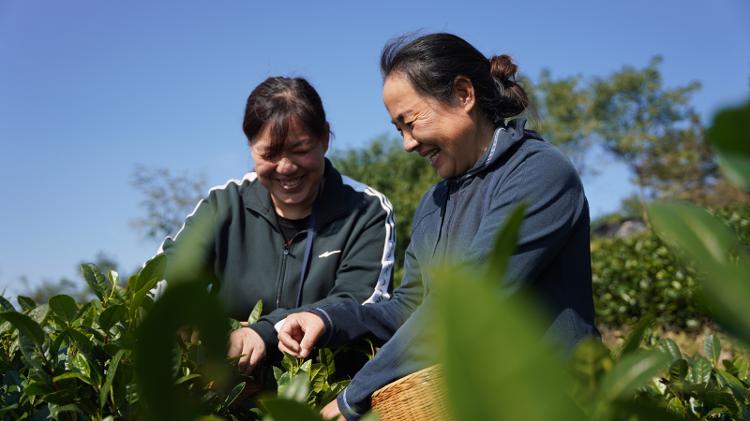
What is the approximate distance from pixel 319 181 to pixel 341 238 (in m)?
0.31

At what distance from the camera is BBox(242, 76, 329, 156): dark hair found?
3.41 meters

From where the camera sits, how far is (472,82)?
2994mm

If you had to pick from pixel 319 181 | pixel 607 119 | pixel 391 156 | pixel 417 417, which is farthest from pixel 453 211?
pixel 607 119

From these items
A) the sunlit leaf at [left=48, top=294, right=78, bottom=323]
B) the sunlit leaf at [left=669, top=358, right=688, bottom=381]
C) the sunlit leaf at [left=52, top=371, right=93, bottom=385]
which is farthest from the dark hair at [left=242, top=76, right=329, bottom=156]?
the sunlit leaf at [left=669, top=358, right=688, bottom=381]

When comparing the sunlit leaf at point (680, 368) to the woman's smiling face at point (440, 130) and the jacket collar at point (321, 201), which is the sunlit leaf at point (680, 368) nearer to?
the woman's smiling face at point (440, 130)

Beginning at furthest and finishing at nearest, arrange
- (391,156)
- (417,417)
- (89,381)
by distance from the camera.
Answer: (391,156) → (417,417) → (89,381)

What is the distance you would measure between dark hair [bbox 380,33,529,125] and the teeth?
0.65 metres

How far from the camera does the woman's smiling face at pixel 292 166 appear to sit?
342 cm

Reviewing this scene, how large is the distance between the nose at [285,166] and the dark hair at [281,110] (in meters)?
0.05

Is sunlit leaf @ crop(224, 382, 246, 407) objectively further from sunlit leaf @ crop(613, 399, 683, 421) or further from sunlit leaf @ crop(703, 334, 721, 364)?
sunlit leaf @ crop(613, 399, 683, 421)

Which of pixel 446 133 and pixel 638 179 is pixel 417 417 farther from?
pixel 638 179

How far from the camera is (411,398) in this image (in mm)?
1901

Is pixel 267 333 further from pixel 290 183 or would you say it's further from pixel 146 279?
pixel 290 183

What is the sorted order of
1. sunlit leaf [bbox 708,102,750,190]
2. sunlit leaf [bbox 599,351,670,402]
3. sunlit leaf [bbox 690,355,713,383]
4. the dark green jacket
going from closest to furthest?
1. sunlit leaf [bbox 708,102,750,190]
2. sunlit leaf [bbox 599,351,670,402]
3. sunlit leaf [bbox 690,355,713,383]
4. the dark green jacket
